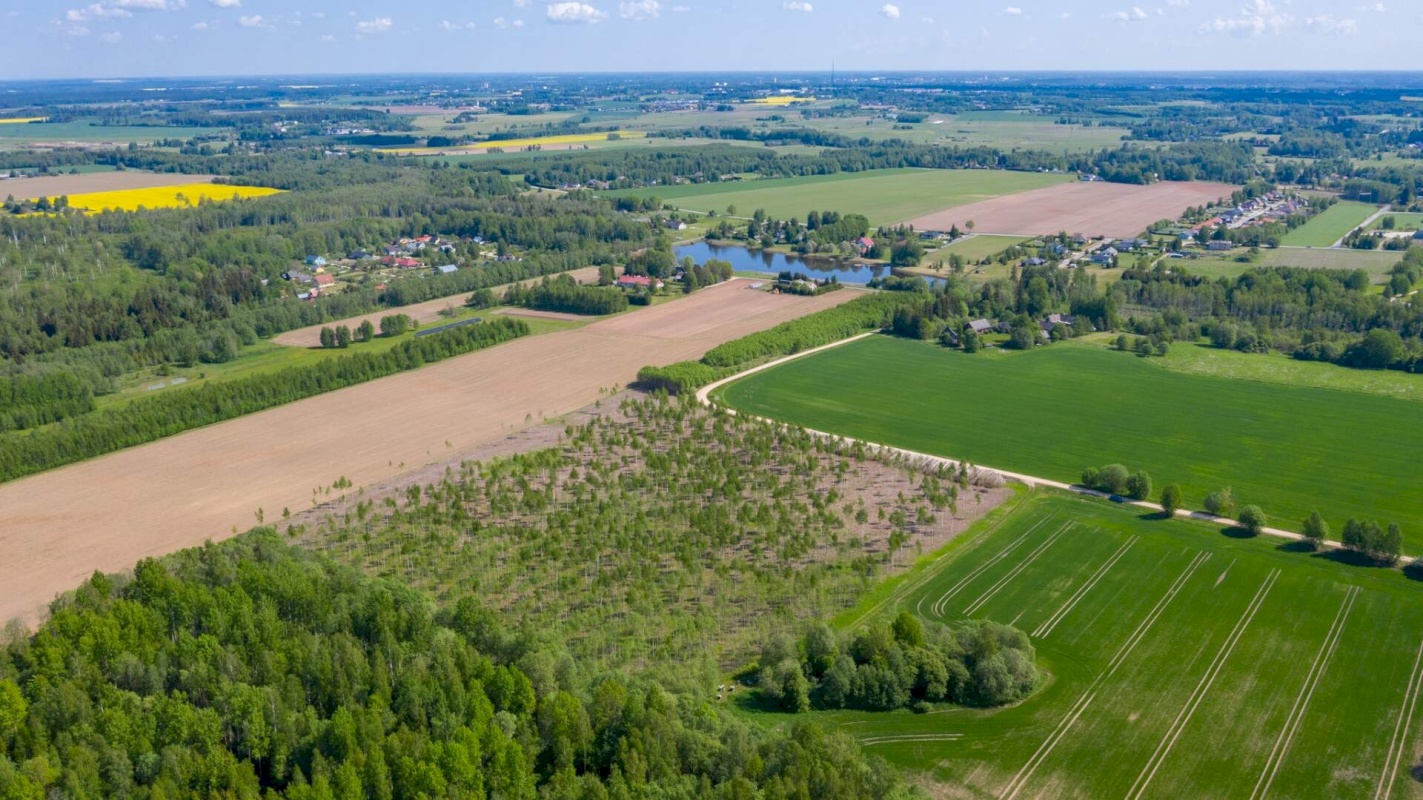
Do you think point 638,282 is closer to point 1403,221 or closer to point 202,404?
point 202,404

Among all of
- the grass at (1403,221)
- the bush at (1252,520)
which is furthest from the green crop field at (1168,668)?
the grass at (1403,221)

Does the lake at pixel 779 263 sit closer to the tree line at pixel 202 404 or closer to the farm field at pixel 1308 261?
the farm field at pixel 1308 261

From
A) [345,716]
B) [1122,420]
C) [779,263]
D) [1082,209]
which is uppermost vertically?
[1082,209]

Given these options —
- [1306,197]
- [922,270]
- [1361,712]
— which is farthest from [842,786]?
[1306,197]

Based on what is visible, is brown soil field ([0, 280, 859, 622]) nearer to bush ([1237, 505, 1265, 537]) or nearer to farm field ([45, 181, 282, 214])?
bush ([1237, 505, 1265, 537])

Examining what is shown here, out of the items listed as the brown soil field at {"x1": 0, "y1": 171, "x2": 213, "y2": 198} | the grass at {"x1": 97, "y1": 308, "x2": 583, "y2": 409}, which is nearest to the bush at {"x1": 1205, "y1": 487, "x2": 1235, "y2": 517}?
the grass at {"x1": 97, "y1": 308, "x2": 583, "y2": 409}

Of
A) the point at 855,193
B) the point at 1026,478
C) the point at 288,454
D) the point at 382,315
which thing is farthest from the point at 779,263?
the point at 288,454
